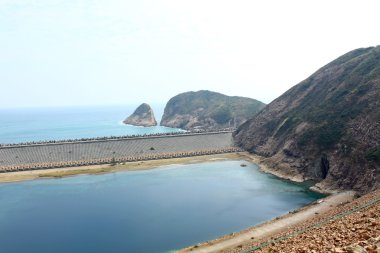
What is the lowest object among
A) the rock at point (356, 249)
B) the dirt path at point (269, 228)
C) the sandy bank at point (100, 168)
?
the dirt path at point (269, 228)

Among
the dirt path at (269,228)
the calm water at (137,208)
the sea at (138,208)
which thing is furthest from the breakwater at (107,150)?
the dirt path at (269,228)

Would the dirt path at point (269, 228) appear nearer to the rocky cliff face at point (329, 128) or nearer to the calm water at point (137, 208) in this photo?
the calm water at point (137, 208)

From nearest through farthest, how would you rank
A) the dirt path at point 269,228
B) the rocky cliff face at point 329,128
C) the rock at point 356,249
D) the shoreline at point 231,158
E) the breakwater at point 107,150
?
the rock at point 356,249 < the dirt path at point 269,228 < the shoreline at point 231,158 < the rocky cliff face at point 329,128 < the breakwater at point 107,150

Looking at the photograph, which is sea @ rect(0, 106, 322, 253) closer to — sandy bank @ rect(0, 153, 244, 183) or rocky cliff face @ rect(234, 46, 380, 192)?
sandy bank @ rect(0, 153, 244, 183)

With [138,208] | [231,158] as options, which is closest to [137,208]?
[138,208]

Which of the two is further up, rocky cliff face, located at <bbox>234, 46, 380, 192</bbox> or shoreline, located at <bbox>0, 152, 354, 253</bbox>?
rocky cliff face, located at <bbox>234, 46, 380, 192</bbox>

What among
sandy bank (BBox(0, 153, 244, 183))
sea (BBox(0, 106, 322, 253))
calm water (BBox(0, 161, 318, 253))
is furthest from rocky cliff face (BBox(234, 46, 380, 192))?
sandy bank (BBox(0, 153, 244, 183))
